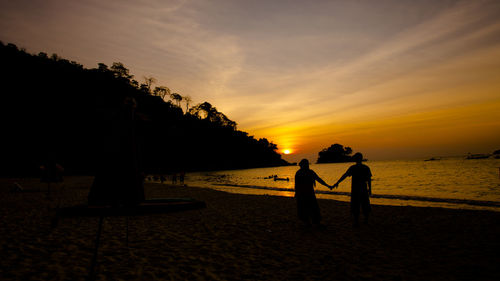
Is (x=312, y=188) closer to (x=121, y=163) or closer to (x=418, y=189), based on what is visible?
(x=121, y=163)

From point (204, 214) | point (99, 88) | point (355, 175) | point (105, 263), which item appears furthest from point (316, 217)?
point (99, 88)

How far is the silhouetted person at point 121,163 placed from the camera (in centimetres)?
970

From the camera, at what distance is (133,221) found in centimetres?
977

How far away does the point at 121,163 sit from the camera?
9766mm

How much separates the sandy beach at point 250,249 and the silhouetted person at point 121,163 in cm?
98

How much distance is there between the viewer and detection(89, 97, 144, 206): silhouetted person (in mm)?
9703

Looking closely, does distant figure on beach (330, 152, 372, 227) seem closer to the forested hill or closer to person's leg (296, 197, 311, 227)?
Answer: person's leg (296, 197, 311, 227)

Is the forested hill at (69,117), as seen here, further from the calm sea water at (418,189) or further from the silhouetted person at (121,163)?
the calm sea water at (418,189)

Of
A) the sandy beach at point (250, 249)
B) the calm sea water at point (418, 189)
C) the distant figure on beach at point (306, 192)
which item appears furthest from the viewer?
the calm sea water at point (418, 189)

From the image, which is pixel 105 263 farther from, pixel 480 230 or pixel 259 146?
pixel 259 146

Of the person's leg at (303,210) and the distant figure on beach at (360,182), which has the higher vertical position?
the distant figure on beach at (360,182)

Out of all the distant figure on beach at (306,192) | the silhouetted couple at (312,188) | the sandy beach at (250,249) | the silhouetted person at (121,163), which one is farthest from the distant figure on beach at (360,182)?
the silhouetted person at (121,163)

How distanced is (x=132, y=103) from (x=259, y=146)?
606 ft

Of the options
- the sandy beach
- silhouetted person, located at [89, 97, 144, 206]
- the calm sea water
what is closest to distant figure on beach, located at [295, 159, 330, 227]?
the sandy beach
